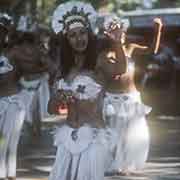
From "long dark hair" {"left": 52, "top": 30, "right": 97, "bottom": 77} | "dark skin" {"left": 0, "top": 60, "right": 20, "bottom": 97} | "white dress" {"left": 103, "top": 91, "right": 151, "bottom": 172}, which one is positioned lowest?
"white dress" {"left": 103, "top": 91, "right": 151, "bottom": 172}

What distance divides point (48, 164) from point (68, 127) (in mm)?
3953

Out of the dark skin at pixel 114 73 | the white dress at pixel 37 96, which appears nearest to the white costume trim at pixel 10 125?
the dark skin at pixel 114 73

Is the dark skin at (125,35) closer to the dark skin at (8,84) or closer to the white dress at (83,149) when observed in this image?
the dark skin at (8,84)

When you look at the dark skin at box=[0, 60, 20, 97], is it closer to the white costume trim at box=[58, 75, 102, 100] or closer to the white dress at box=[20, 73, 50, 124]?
the white costume trim at box=[58, 75, 102, 100]

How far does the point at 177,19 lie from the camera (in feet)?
81.5

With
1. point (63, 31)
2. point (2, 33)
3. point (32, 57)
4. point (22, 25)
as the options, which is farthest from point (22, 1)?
point (63, 31)

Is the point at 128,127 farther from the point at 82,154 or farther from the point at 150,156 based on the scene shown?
the point at 82,154

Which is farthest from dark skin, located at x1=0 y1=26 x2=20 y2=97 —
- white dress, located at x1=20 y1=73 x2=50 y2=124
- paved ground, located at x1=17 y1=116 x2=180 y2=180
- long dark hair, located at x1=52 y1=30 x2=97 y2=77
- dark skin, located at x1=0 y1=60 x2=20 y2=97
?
white dress, located at x1=20 y1=73 x2=50 y2=124

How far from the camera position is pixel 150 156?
12.6 metres

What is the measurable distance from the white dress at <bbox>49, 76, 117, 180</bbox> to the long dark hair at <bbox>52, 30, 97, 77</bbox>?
0.12 m

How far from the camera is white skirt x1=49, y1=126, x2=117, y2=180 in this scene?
301 inches

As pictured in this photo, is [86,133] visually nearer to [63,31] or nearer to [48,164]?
[63,31]

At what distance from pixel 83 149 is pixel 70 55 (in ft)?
2.63

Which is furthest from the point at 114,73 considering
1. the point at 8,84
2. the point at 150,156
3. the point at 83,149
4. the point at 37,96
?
the point at 37,96
